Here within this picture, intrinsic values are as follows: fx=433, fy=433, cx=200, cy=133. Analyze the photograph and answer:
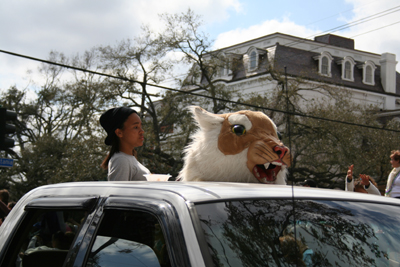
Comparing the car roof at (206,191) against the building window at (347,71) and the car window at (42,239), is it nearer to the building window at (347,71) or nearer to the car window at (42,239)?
the car window at (42,239)

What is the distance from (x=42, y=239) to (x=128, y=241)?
0.73m

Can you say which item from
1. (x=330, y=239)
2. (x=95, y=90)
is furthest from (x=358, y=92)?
(x=330, y=239)

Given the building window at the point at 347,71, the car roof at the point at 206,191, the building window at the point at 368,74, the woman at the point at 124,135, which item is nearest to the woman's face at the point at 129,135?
the woman at the point at 124,135

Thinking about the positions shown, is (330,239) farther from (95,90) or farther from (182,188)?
(95,90)

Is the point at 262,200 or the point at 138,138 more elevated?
the point at 138,138

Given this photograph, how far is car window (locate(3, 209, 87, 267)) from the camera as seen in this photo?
2031mm

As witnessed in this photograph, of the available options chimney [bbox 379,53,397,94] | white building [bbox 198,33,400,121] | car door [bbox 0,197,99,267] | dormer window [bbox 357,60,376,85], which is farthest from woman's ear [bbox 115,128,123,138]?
chimney [bbox 379,53,397,94]

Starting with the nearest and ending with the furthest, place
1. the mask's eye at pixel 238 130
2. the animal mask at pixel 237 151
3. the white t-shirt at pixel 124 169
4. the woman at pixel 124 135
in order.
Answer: the white t-shirt at pixel 124 169
the woman at pixel 124 135
the animal mask at pixel 237 151
the mask's eye at pixel 238 130

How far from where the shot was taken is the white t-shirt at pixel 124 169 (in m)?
3.12

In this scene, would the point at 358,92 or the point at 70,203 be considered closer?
the point at 70,203

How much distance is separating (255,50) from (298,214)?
25055mm

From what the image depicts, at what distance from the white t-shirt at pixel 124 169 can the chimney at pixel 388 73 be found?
32693 millimetres

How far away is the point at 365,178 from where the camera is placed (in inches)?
233

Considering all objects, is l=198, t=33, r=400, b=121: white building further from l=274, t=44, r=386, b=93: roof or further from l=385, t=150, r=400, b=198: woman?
l=385, t=150, r=400, b=198: woman
